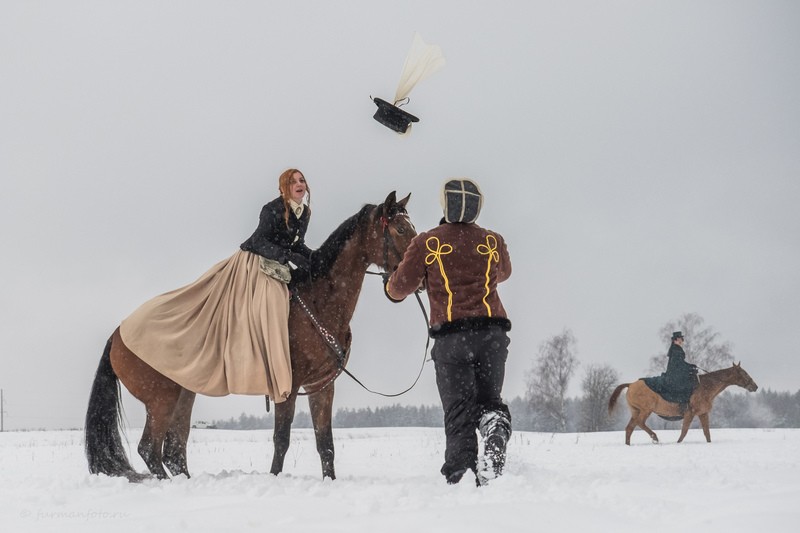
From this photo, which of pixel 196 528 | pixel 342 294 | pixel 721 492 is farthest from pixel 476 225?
pixel 196 528

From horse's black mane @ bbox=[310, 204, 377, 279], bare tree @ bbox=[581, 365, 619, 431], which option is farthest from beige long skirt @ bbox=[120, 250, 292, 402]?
bare tree @ bbox=[581, 365, 619, 431]

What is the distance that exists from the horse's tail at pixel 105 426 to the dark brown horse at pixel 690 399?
11096 mm

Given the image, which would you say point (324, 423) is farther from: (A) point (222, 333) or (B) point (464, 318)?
(B) point (464, 318)

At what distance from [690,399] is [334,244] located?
36.7ft

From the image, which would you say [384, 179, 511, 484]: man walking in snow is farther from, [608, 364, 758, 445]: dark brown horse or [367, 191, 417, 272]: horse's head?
[608, 364, 758, 445]: dark brown horse

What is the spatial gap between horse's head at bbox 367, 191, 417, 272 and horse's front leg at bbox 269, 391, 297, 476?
1.39 metres

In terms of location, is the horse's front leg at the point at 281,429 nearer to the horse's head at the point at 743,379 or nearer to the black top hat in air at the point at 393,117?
the black top hat in air at the point at 393,117

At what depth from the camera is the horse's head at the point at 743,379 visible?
15.1 metres

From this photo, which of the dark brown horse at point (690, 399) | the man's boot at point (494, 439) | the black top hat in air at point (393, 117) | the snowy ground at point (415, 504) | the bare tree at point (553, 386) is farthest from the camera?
the bare tree at point (553, 386)

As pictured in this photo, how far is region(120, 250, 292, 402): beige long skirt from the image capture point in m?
5.95

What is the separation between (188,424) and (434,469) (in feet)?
9.47

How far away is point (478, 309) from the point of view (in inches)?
200

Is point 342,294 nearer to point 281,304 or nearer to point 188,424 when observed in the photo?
point 281,304

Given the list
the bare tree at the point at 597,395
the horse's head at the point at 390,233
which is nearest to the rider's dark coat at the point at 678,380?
the horse's head at the point at 390,233
